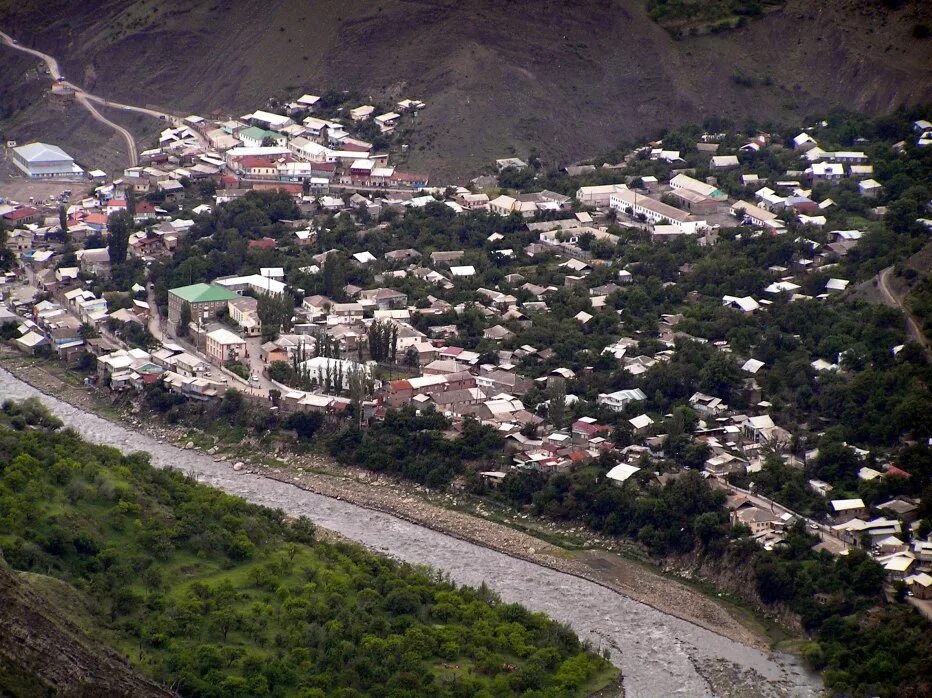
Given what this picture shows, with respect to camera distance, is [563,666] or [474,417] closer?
[563,666]

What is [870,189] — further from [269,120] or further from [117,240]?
[117,240]

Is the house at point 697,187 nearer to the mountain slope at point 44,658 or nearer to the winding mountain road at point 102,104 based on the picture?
the winding mountain road at point 102,104

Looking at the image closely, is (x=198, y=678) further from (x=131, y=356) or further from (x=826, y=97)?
(x=826, y=97)

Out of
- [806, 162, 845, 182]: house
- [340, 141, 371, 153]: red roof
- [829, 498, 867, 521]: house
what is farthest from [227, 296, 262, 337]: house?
[806, 162, 845, 182]: house

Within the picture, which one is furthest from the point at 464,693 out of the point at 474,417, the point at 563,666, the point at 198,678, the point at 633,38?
the point at 633,38

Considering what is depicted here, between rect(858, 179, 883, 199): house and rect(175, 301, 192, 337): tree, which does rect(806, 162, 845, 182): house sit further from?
rect(175, 301, 192, 337): tree

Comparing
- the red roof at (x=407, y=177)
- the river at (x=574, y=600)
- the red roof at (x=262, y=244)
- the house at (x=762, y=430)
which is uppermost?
the red roof at (x=407, y=177)

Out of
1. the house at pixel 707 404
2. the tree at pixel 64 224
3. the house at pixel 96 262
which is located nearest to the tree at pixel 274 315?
the house at pixel 96 262
